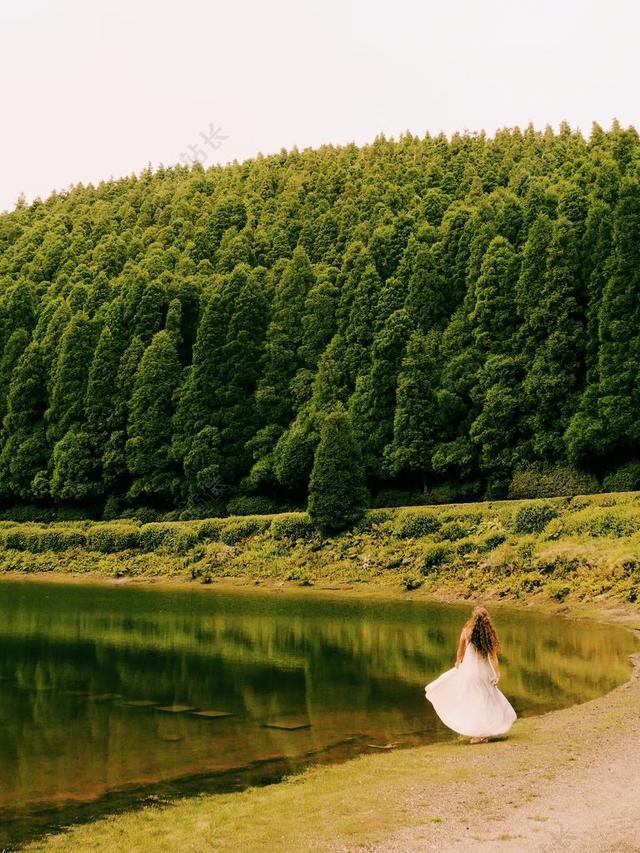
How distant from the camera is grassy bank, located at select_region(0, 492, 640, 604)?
Result: 3403 centimetres

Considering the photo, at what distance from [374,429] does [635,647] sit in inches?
1308

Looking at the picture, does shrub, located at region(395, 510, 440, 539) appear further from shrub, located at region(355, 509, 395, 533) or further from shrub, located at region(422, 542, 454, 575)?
shrub, located at region(422, 542, 454, 575)

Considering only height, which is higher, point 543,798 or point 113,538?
point 543,798

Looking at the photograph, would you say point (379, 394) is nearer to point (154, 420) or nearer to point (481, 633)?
point (154, 420)

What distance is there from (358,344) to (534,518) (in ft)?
76.3

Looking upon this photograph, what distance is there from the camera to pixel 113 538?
5434 centimetres

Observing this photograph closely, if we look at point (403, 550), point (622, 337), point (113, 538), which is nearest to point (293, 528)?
point (403, 550)

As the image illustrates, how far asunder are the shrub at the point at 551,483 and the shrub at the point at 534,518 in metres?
7.45

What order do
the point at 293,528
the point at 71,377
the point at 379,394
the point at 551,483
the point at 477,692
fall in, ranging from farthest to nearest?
the point at 71,377 → the point at 379,394 → the point at 551,483 → the point at 293,528 → the point at 477,692

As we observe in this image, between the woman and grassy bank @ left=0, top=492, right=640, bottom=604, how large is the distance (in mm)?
17531

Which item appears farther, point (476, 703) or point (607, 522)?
point (607, 522)

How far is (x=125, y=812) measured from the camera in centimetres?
1054

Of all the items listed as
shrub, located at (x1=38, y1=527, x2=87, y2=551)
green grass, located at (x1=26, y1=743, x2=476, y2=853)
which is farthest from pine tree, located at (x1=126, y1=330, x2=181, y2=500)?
green grass, located at (x1=26, y1=743, x2=476, y2=853)

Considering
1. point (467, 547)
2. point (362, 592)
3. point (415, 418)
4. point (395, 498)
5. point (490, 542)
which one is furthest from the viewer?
point (395, 498)
